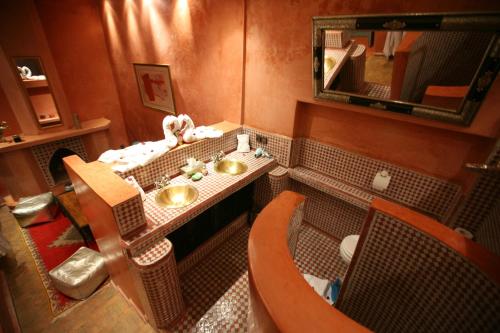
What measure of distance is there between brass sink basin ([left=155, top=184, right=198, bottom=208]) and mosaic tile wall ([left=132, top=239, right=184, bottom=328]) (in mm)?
404

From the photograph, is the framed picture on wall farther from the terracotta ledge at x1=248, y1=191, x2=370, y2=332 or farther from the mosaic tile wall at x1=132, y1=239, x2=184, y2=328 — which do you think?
the terracotta ledge at x1=248, y1=191, x2=370, y2=332

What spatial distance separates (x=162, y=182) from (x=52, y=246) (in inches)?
90.0

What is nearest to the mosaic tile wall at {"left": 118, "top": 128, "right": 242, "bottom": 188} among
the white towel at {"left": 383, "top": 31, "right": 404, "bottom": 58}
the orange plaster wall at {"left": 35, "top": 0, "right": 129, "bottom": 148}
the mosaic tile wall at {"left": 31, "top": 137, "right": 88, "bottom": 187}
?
the white towel at {"left": 383, "top": 31, "right": 404, "bottom": 58}

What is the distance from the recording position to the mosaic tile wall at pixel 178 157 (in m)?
2.21

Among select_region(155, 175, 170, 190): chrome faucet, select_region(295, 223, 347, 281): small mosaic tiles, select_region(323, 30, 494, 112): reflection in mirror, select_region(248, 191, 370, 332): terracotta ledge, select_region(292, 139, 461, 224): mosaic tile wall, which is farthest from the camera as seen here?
select_region(295, 223, 347, 281): small mosaic tiles

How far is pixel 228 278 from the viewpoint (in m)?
2.55

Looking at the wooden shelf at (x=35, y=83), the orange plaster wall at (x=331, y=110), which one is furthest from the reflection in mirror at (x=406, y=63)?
the wooden shelf at (x=35, y=83)

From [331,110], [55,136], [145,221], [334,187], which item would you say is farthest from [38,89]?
[334,187]

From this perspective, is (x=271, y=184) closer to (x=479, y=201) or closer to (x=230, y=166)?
(x=230, y=166)

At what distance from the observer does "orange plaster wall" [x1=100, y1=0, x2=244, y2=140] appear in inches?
109

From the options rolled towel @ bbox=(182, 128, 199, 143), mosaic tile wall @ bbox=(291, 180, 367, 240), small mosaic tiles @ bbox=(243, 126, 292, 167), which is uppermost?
rolled towel @ bbox=(182, 128, 199, 143)

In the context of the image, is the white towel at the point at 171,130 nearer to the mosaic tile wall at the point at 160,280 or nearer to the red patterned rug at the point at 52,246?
the mosaic tile wall at the point at 160,280

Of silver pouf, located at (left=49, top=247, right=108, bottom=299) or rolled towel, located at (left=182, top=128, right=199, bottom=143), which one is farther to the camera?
rolled towel, located at (left=182, top=128, right=199, bottom=143)

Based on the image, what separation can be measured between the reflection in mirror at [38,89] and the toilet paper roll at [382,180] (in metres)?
5.16
